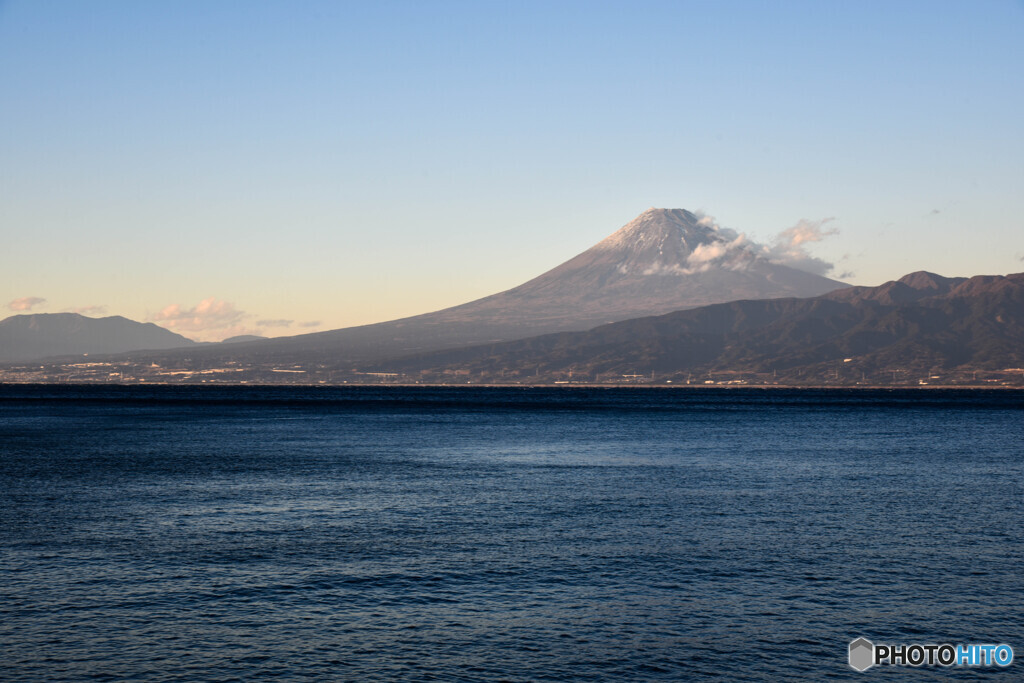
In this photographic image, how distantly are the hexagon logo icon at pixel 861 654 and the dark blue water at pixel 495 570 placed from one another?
29 centimetres

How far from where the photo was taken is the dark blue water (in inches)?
918

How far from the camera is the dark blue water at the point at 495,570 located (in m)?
23.3

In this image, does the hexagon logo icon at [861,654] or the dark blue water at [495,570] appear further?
the dark blue water at [495,570]

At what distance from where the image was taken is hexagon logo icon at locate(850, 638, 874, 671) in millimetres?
23219

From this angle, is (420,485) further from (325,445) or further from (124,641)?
(325,445)

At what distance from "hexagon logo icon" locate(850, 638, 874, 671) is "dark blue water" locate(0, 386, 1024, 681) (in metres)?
0.29

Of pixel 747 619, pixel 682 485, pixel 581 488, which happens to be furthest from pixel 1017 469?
pixel 747 619

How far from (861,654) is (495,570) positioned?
1295cm

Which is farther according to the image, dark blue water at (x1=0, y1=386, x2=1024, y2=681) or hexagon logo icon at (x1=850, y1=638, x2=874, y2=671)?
dark blue water at (x1=0, y1=386, x2=1024, y2=681)

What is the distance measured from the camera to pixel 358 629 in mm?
25359

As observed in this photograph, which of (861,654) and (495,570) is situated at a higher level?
A: (495,570)

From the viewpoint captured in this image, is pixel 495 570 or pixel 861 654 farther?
pixel 495 570

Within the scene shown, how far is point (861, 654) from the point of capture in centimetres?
2381

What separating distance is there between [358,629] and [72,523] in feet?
76.0
